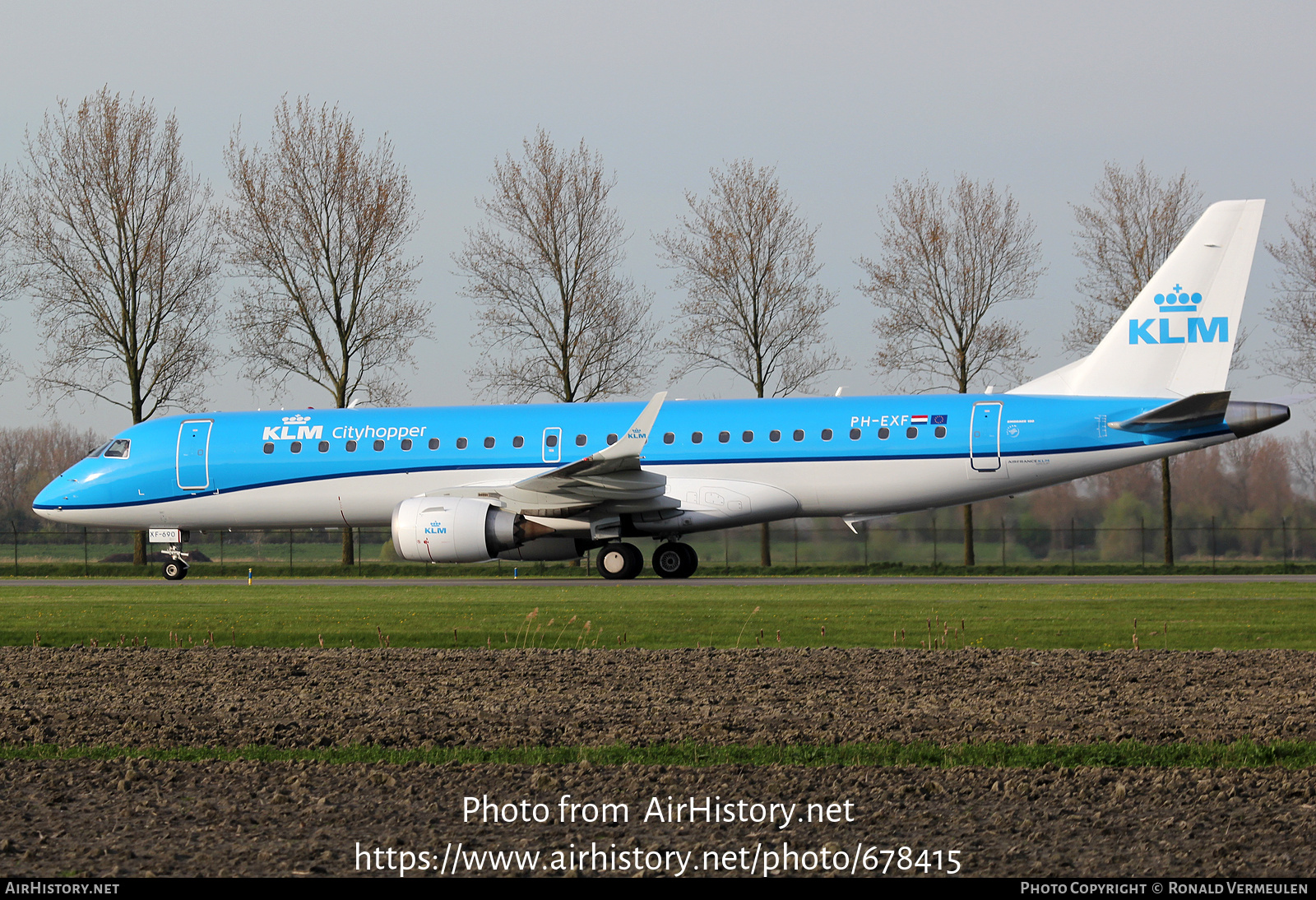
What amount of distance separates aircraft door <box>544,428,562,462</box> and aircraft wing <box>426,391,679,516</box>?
0.68 metres

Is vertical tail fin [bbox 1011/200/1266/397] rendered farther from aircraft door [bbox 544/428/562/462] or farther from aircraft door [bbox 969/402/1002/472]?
aircraft door [bbox 544/428/562/462]

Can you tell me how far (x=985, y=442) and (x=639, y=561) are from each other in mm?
7037

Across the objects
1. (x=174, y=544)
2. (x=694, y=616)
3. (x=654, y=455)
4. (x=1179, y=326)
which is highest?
(x=1179, y=326)

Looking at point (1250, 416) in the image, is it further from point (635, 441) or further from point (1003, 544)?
point (1003, 544)

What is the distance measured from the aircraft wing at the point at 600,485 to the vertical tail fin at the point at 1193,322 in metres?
8.29

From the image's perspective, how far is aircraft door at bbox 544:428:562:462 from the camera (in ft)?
82.6

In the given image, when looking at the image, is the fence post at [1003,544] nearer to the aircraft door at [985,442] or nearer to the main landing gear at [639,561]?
the aircraft door at [985,442]

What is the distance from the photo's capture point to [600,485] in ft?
77.4

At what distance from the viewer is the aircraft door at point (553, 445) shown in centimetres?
2517

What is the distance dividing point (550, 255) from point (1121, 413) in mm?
20391

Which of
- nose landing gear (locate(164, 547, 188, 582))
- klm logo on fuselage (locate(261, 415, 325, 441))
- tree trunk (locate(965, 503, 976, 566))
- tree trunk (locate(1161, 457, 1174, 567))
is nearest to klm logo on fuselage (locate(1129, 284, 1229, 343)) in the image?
tree trunk (locate(965, 503, 976, 566))

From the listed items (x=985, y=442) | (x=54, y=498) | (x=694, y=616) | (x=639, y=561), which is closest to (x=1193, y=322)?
(x=985, y=442)

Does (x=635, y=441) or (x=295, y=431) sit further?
(x=295, y=431)

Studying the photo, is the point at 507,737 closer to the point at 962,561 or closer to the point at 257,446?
the point at 257,446
